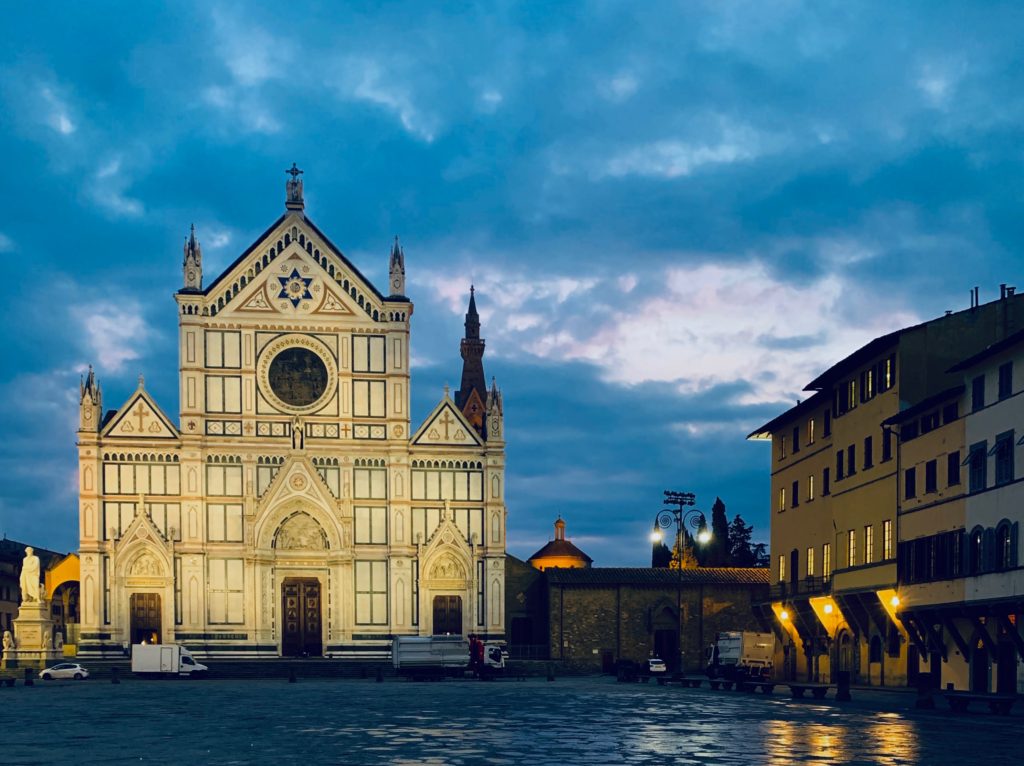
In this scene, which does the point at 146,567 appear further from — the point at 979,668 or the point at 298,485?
the point at 979,668

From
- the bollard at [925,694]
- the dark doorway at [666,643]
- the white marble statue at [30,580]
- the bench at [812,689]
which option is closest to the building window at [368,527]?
the dark doorway at [666,643]

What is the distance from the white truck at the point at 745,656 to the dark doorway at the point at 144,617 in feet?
95.8

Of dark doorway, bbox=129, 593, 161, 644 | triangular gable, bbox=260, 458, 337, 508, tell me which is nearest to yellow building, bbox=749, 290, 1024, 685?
triangular gable, bbox=260, 458, 337, 508

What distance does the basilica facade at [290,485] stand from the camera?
70.9 meters

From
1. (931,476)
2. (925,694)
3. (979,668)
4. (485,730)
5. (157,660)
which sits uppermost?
(931,476)

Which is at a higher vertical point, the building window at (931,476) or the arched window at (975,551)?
the building window at (931,476)

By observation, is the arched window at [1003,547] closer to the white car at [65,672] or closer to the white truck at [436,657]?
the white truck at [436,657]

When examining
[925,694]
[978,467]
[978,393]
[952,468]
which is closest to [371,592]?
[952,468]

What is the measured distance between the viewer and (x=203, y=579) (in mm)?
71250

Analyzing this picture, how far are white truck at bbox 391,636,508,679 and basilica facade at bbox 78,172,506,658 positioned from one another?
10.7m

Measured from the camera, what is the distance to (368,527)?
73.3 metres

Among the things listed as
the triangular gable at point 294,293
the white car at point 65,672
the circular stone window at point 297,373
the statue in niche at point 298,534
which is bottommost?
the white car at point 65,672

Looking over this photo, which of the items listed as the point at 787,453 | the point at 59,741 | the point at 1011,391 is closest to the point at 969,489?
the point at 1011,391

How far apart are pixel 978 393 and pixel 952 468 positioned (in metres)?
2.99
